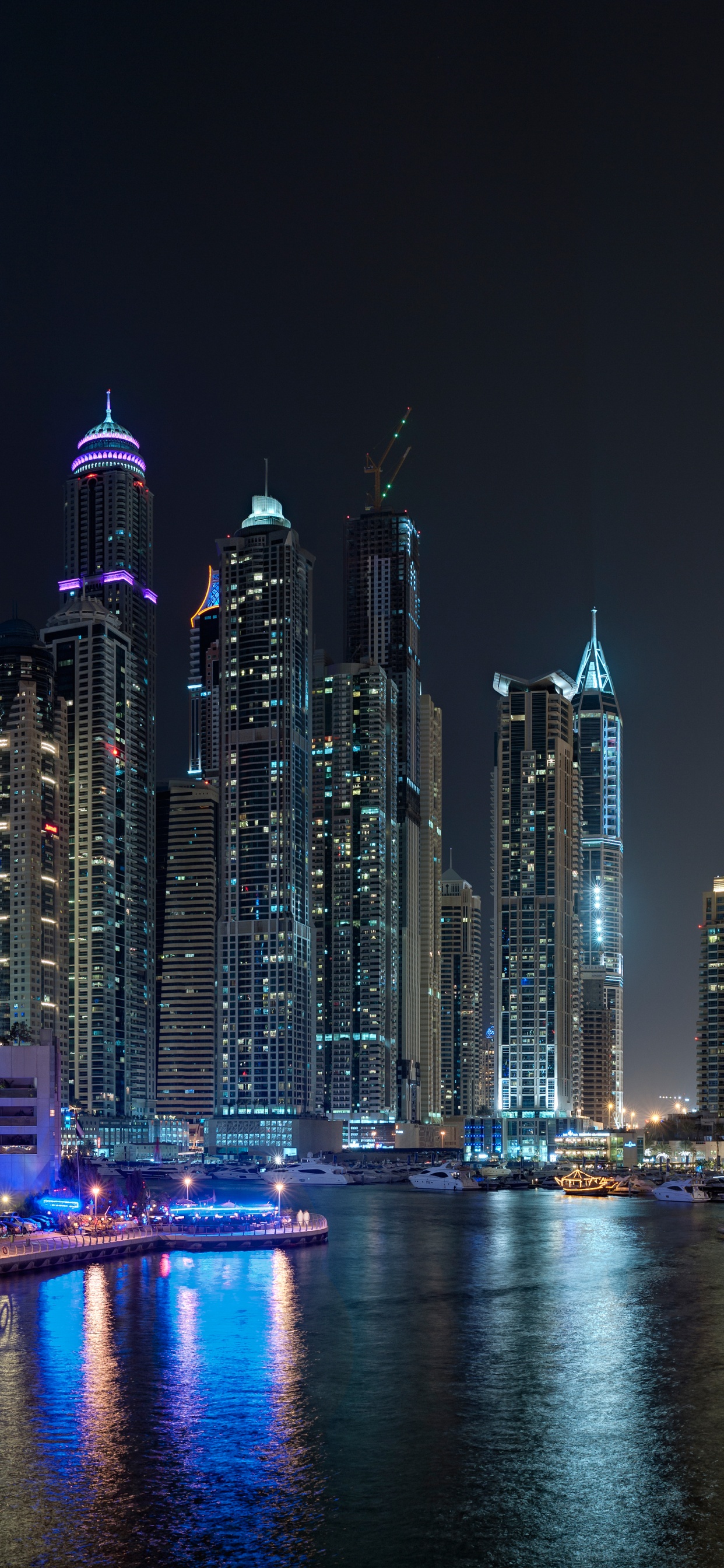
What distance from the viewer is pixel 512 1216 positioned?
197 meters

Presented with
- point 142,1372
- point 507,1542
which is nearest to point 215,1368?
point 142,1372

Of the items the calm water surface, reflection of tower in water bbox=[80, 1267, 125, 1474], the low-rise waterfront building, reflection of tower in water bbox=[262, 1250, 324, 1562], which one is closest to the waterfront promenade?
the calm water surface

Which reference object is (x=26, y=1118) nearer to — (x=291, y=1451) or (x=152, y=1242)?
(x=152, y=1242)

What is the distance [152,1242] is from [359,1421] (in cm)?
7601

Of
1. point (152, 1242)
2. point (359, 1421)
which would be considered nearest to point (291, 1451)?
point (359, 1421)

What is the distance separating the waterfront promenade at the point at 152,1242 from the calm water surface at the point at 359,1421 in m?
4.35

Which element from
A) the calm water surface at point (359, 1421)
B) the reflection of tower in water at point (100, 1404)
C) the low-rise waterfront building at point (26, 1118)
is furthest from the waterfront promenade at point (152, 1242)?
the reflection of tower in water at point (100, 1404)

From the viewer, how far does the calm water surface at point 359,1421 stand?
55219 millimetres

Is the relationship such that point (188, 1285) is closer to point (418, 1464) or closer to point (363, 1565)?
point (418, 1464)

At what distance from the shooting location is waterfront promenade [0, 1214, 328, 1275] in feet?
406

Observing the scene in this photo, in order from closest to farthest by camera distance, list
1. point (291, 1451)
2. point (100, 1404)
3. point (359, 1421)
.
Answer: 1. point (291, 1451)
2. point (359, 1421)
3. point (100, 1404)

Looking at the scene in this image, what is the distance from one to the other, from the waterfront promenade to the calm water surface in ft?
14.3

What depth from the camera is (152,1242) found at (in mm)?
143125

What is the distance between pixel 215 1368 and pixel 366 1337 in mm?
13872
